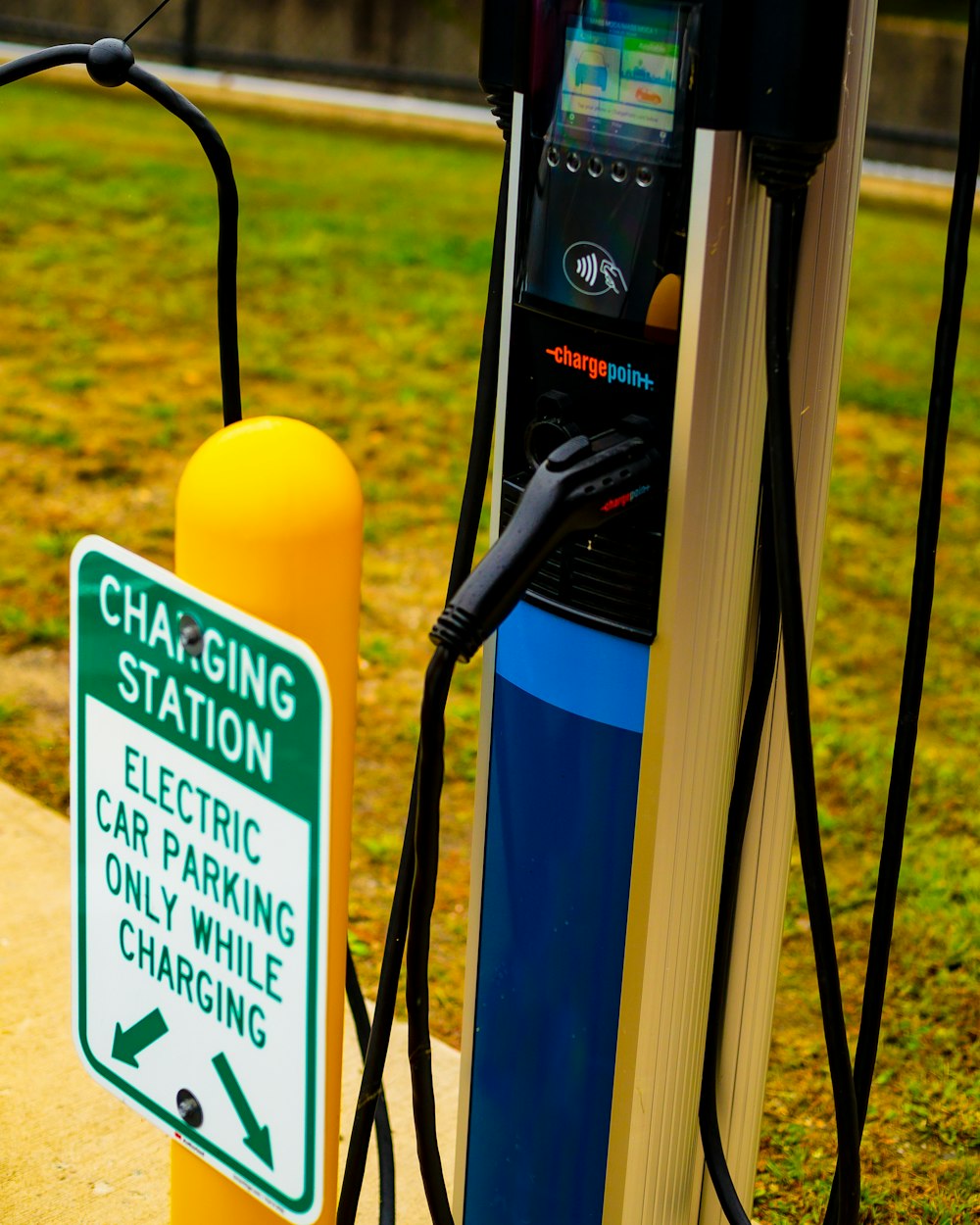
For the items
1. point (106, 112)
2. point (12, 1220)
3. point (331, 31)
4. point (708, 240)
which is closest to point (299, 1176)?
point (708, 240)

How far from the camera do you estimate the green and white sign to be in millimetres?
1378

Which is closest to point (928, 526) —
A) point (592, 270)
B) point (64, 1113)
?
point (592, 270)

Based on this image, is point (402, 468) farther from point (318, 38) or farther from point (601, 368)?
point (318, 38)

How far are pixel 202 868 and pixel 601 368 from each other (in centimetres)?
61

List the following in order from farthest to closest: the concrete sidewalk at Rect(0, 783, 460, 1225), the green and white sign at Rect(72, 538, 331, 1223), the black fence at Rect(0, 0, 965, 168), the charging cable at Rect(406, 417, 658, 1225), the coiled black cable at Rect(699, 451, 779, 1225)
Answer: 1. the black fence at Rect(0, 0, 965, 168)
2. the concrete sidewalk at Rect(0, 783, 460, 1225)
3. the coiled black cable at Rect(699, 451, 779, 1225)
4. the charging cable at Rect(406, 417, 658, 1225)
5. the green and white sign at Rect(72, 538, 331, 1223)

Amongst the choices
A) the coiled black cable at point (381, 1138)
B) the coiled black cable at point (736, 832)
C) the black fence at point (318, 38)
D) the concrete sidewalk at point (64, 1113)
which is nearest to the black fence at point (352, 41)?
the black fence at point (318, 38)

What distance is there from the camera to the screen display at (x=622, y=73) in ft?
5.00

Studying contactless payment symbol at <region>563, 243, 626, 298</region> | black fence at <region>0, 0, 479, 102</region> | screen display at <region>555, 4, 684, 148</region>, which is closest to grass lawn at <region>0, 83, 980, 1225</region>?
contactless payment symbol at <region>563, 243, 626, 298</region>

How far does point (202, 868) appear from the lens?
57.8 inches

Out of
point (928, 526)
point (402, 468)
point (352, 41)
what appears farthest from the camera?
point (352, 41)

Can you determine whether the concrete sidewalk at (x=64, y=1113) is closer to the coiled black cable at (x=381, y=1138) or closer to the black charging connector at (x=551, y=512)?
the coiled black cable at (x=381, y=1138)

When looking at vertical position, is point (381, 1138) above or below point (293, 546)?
below

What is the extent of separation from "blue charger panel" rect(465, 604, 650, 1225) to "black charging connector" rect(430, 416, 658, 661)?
0.17m

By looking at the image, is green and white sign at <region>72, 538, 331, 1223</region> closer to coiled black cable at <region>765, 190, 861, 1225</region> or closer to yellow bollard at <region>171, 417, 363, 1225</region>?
yellow bollard at <region>171, 417, 363, 1225</region>
